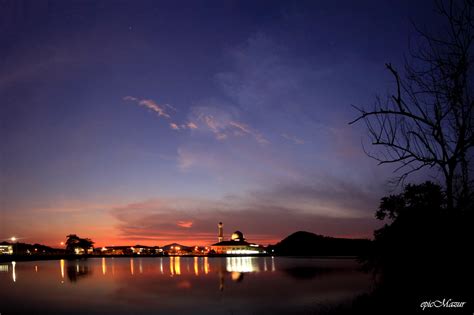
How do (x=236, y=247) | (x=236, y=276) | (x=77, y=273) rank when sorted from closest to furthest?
(x=236, y=276) < (x=77, y=273) < (x=236, y=247)

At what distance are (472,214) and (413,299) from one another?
4.28 metres

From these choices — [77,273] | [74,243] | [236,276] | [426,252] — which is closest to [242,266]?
[236,276]

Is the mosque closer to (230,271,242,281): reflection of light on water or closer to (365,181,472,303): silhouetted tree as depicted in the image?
(230,271,242,281): reflection of light on water

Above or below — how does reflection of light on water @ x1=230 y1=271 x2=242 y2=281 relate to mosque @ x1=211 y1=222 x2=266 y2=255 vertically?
above

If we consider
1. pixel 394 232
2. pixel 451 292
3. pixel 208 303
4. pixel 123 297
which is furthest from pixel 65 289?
pixel 451 292

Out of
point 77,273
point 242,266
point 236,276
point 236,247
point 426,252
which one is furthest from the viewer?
point 236,247

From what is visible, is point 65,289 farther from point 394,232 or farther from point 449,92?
point 449,92

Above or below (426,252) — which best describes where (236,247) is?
below

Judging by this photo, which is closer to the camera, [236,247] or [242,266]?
[242,266]

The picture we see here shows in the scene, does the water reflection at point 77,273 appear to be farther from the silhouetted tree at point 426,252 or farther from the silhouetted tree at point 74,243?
the silhouetted tree at point 74,243

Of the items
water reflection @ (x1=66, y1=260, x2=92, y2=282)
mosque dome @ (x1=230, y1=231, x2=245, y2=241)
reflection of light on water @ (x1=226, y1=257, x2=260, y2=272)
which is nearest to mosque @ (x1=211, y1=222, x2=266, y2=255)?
mosque dome @ (x1=230, y1=231, x2=245, y2=241)

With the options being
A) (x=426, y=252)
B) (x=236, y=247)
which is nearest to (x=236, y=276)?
(x=426, y=252)

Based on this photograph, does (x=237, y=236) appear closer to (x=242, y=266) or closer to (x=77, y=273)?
(x=242, y=266)

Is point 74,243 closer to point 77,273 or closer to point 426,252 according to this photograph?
point 77,273
